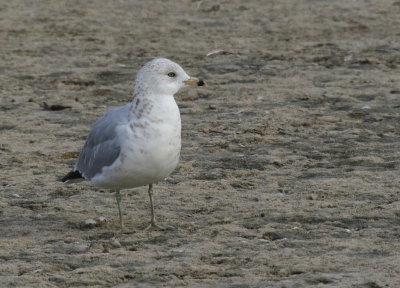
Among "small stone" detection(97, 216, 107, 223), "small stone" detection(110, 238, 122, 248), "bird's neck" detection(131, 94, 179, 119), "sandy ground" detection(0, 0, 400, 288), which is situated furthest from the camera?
"small stone" detection(97, 216, 107, 223)

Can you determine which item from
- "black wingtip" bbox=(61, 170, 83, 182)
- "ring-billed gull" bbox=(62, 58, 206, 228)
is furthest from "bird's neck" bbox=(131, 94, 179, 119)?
"black wingtip" bbox=(61, 170, 83, 182)

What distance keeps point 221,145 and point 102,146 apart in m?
2.07

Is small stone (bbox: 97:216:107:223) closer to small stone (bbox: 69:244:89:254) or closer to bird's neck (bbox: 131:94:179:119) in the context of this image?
small stone (bbox: 69:244:89:254)

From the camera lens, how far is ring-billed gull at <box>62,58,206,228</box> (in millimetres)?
6254

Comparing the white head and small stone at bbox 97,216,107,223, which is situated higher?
the white head

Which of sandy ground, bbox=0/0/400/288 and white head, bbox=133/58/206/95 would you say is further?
white head, bbox=133/58/206/95

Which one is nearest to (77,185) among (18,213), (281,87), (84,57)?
(18,213)

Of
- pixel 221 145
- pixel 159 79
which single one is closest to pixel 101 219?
pixel 159 79

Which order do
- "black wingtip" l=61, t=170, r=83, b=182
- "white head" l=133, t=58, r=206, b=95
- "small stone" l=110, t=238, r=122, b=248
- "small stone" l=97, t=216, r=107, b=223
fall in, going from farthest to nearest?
"black wingtip" l=61, t=170, r=83, b=182, "small stone" l=97, t=216, r=107, b=223, "white head" l=133, t=58, r=206, b=95, "small stone" l=110, t=238, r=122, b=248

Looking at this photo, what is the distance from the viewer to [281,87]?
1020cm

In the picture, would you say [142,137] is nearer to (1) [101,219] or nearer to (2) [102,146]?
(2) [102,146]

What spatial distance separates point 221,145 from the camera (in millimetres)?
8469

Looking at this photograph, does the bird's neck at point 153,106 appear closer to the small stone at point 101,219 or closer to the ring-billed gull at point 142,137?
the ring-billed gull at point 142,137

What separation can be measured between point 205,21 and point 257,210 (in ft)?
20.7
